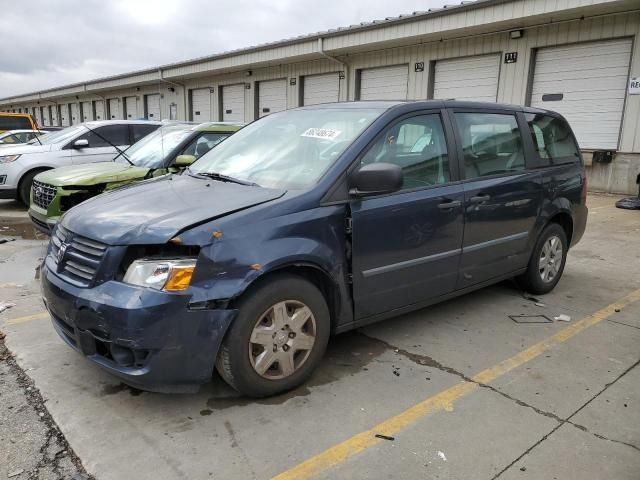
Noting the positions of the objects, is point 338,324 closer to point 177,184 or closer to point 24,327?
point 177,184

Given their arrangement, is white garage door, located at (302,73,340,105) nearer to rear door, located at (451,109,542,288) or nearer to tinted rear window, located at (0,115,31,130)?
tinted rear window, located at (0,115,31,130)

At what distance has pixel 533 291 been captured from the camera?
4.94 m

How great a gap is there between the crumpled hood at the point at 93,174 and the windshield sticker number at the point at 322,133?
3139mm

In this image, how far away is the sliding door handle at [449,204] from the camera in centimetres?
367

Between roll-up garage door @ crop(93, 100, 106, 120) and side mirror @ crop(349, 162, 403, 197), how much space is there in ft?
117

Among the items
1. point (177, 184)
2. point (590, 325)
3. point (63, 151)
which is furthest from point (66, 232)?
point (63, 151)

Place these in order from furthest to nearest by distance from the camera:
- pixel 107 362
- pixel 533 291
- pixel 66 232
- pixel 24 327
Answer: pixel 533 291 < pixel 24 327 < pixel 66 232 < pixel 107 362

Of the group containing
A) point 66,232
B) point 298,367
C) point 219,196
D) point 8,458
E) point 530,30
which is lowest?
point 8,458

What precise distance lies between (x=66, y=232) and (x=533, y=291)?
4.07 metres

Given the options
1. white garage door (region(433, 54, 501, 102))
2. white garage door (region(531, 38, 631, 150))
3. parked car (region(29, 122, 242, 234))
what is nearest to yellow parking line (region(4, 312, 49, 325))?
parked car (region(29, 122, 242, 234))

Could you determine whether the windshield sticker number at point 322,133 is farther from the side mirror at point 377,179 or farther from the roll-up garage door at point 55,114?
the roll-up garage door at point 55,114

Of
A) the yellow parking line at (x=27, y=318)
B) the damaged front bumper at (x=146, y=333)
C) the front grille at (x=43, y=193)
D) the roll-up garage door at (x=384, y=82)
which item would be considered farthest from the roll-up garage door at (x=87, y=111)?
the damaged front bumper at (x=146, y=333)

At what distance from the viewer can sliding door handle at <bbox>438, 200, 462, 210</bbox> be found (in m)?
3.67

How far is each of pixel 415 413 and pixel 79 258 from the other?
207cm
